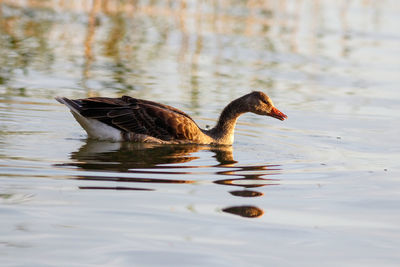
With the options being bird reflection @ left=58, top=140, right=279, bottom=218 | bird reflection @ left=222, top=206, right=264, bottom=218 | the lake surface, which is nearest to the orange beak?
the lake surface

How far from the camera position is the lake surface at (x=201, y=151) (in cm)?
656

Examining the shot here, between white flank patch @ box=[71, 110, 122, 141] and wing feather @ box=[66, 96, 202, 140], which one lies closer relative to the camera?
white flank patch @ box=[71, 110, 122, 141]

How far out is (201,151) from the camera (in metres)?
11.5

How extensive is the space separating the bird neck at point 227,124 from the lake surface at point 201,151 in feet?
0.84

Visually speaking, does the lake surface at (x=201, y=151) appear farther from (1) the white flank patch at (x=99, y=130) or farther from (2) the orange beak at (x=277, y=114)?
(2) the orange beak at (x=277, y=114)

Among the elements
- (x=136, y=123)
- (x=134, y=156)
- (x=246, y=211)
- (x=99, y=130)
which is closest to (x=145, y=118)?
(x=136, y=123)

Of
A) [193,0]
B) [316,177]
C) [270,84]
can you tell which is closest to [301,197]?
[316,177]

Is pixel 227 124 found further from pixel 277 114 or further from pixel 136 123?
pixel 136 123

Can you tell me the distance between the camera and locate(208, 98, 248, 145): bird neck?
12.1m

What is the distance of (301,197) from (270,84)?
26.3 ft

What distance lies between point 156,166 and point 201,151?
71.7 inches

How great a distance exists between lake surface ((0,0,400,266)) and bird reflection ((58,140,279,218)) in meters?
0.03

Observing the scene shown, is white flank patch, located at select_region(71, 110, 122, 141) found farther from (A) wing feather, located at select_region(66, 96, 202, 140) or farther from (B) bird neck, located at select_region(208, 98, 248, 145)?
(B) bird neck, located at select_region(208, 98, 248, 145)

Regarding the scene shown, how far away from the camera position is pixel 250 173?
963 centimetres
